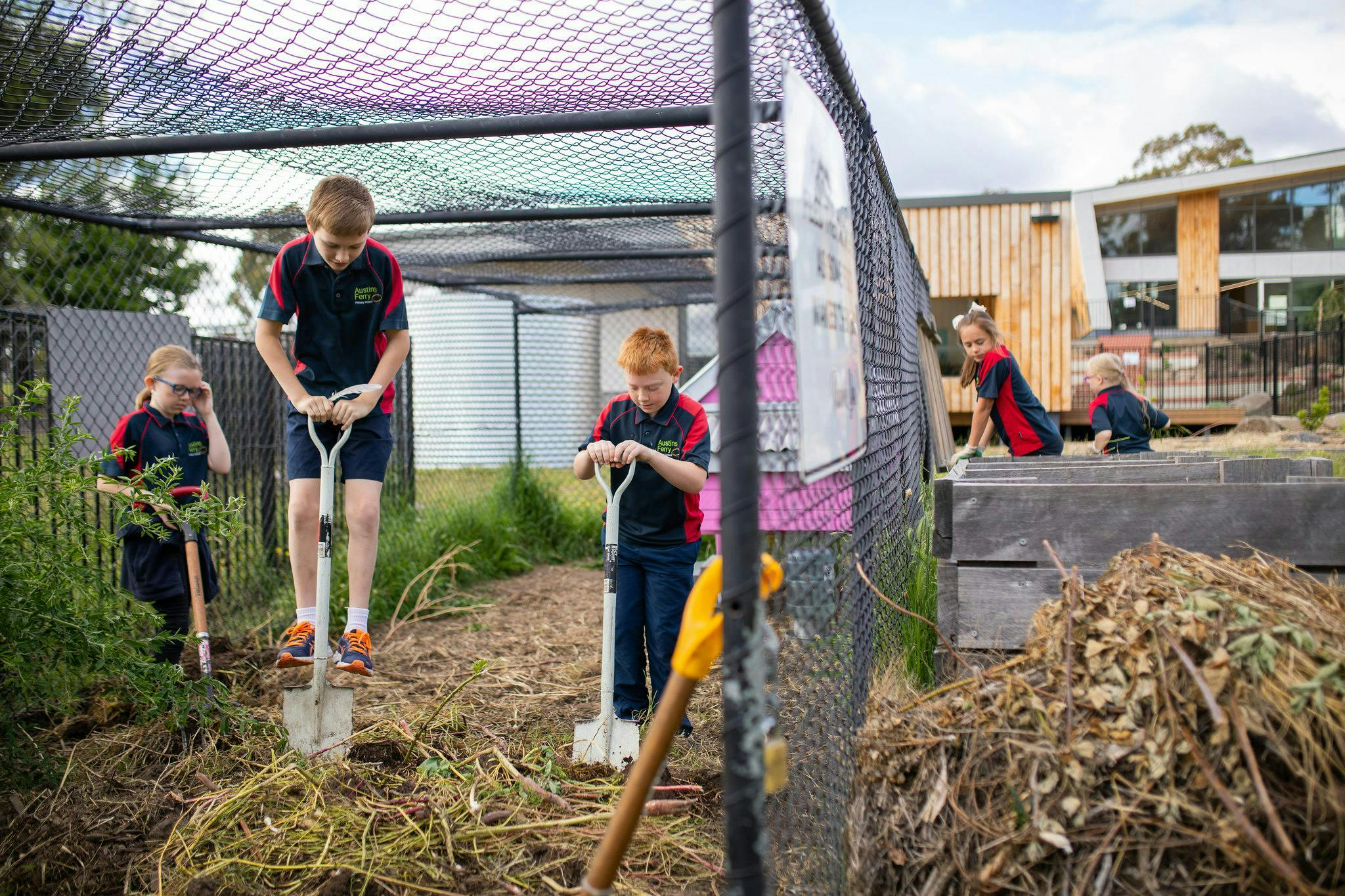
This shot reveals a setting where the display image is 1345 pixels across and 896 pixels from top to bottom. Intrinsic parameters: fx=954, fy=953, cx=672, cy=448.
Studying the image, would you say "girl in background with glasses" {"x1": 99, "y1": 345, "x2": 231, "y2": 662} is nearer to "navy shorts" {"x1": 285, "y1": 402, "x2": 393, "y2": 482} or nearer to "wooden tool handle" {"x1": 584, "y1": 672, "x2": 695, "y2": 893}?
"navy shorts" {"x1": 285, "y1": 402, "x2": 393, "y2": 482}

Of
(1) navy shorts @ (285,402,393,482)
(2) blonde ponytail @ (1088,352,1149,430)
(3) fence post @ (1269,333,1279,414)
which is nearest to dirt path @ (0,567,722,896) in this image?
(1) navy shorts @ (285,402,393,482)

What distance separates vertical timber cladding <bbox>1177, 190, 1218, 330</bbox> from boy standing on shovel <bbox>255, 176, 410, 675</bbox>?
30222 mm

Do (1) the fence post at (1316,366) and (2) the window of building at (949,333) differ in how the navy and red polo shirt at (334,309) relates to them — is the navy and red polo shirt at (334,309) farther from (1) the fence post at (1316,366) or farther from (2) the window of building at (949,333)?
(1) the fence post at (1316,366)

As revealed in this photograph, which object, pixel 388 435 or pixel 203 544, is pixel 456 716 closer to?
pixel 388 435

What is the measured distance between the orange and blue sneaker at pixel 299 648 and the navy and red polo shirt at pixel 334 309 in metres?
0.91

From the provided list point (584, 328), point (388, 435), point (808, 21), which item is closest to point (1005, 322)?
point (584, 328)

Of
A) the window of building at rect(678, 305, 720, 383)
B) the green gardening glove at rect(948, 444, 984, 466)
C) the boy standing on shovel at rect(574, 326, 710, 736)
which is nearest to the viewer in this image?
the boy standing on shovel at rect(574, 326, 710, 736)

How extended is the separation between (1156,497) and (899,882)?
4.74ft

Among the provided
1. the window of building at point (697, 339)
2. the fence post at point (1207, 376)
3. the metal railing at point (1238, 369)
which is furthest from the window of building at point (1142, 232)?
the window of building at point (697, 339)

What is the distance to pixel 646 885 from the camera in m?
2.57

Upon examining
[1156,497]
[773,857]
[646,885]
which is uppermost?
[1156,497]

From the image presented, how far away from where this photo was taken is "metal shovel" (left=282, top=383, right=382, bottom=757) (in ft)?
11.4

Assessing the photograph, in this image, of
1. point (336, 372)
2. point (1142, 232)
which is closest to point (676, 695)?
point (336, 372)

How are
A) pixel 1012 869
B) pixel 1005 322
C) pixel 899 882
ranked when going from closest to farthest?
pixel 1012 869 → pixel 899 882 → pixel 1005 322
